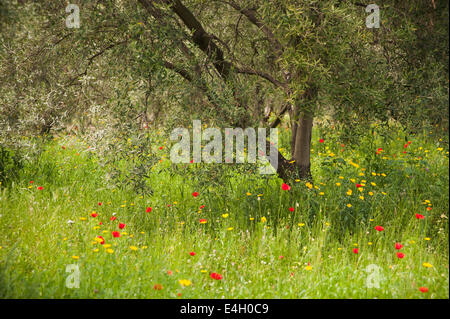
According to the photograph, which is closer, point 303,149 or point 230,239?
point 230,239

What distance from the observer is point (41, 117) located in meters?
4.98

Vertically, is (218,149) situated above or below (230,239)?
above

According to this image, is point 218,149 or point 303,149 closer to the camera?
point 218,149

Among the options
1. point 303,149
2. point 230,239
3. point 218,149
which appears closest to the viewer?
point 230,239

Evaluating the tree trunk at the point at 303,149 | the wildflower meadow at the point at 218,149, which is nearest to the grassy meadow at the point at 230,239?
the wildflower meadow at the point at 218,149

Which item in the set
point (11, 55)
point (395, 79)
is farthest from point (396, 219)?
point (11, 55)

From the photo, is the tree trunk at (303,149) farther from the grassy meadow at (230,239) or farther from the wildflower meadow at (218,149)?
the grassy meadow at (230,239)

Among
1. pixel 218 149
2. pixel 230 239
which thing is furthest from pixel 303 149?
pixel 230 239

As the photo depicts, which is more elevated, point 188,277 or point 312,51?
point 312,51

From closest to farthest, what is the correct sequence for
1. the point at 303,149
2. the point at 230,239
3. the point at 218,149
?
the point at 230,239 < the point at 218,149 < the point at 303,149

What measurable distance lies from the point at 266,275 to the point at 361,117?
2.47 metres

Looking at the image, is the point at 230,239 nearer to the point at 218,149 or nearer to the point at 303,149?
the point at 218,149

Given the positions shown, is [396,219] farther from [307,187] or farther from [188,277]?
[188,277]

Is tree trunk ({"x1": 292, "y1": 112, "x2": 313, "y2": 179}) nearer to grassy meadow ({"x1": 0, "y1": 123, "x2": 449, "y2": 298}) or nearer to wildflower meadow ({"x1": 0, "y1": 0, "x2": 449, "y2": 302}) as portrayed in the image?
wildflower meadow ({"x1": 0, "y1": 0, "x2": 449, "y2": 302})
